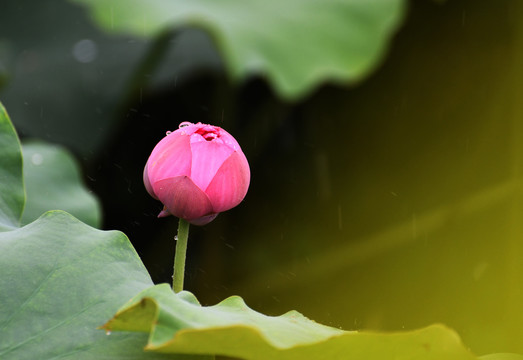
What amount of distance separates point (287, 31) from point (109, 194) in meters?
0.67

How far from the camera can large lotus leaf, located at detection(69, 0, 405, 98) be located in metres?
1.65

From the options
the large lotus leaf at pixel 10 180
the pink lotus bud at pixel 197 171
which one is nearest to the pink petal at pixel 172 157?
the pink lotus bud at pixel 197 171

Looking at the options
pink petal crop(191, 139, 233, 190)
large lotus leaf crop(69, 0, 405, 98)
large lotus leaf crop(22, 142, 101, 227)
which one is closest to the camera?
pink petal crop(191, 139, 233, 190)

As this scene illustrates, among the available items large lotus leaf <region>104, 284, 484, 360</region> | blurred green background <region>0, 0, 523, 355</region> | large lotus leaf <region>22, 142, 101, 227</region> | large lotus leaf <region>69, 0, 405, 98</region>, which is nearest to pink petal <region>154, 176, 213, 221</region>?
large lotus leaf <region>104, 284, 484, 360</region>

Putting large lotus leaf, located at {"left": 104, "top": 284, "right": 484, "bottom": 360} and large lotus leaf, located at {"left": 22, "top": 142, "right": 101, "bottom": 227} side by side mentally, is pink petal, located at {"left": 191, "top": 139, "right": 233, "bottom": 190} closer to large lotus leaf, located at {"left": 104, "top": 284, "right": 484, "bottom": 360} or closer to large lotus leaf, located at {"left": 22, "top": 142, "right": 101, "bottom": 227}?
large lotus leaf, located at {"left": 104, "top": 284, "right": 484, "bottom": 360}

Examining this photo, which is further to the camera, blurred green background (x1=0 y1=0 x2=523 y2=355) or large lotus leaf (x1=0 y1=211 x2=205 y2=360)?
blurred green background (x1=0 y1=0 x2=523 y2=355)

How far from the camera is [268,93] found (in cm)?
231

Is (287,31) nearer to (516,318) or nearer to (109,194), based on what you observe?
(109,194)

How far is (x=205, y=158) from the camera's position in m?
0.71

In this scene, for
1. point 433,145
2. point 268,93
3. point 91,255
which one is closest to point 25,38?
point 268,93

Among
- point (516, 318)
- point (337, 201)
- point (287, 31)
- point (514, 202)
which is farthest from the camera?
point (337, 201)

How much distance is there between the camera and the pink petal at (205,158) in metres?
0.70

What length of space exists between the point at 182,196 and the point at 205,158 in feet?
0.14

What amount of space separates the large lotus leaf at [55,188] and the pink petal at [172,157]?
0.32 meters
